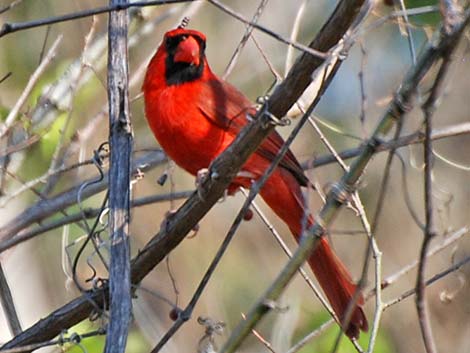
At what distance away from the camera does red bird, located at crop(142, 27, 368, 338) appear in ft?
10.5

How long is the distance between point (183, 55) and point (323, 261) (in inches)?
31.8

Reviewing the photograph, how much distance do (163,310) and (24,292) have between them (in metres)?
1.14

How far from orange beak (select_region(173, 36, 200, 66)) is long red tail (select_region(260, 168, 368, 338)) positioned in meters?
0.45

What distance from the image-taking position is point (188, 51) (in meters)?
3.39

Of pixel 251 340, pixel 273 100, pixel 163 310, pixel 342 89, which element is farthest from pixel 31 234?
pixel 342 89

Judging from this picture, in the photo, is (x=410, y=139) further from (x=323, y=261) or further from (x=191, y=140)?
(x=191, y=140)

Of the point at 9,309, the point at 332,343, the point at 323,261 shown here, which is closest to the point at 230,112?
the point at 323,261

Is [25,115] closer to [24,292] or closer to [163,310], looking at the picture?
[24,292]

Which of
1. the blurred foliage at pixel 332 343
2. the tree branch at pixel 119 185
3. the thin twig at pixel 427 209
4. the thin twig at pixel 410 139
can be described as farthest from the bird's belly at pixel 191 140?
the thin twig at pixel 427 209

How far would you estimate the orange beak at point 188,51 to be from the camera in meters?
3.39

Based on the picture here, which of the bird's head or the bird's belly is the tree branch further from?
the bird's head

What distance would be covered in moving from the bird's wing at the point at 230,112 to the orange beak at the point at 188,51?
89 millimetres

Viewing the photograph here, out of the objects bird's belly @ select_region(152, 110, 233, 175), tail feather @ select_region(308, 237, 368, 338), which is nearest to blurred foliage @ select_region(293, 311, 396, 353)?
tail feather @ select_region(308, 237, 368, 338)

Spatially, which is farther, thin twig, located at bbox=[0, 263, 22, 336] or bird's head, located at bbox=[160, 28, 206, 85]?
bird's head, located at bbox=[160, 28, 206, 85]
